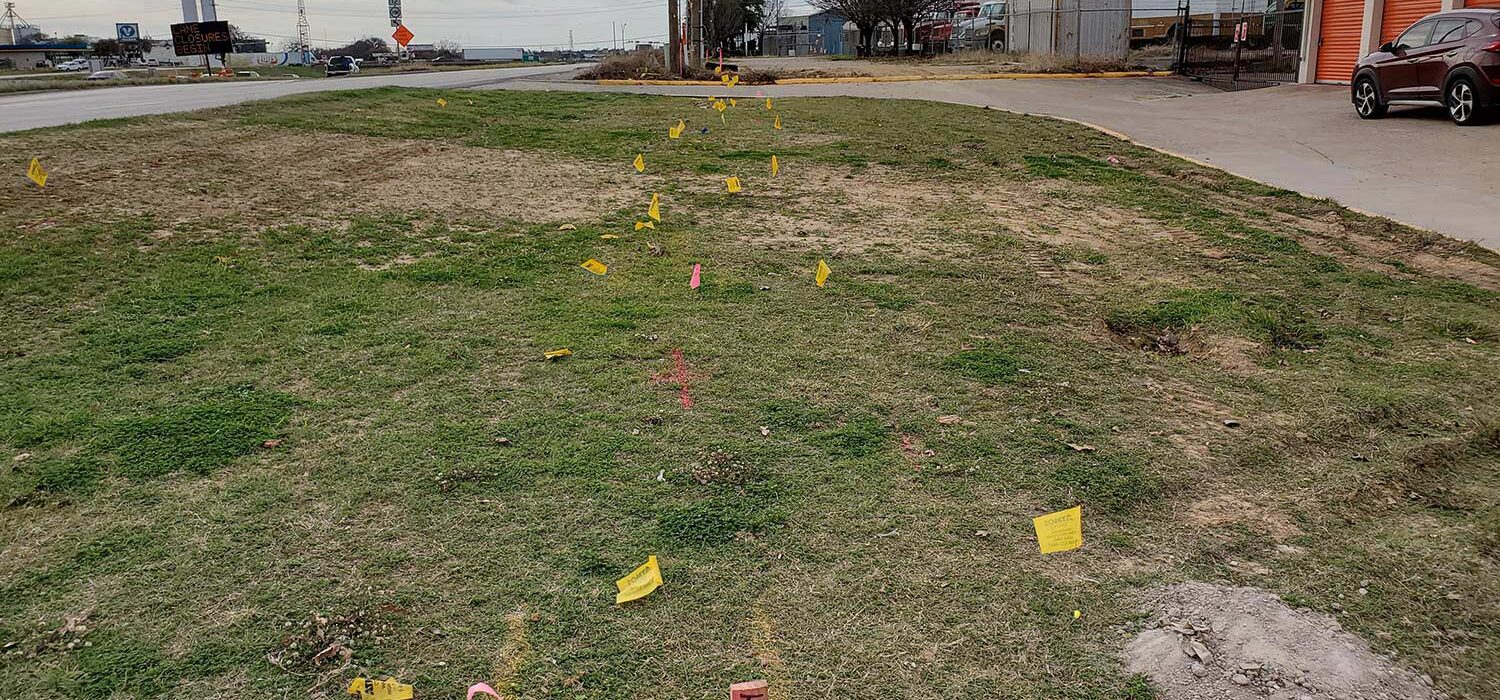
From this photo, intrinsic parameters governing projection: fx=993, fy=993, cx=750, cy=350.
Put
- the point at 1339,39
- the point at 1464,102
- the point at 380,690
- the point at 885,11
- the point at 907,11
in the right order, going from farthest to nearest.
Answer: the point at 885,11 → the point at 907,11 → the point at 1339,39 → the point at 1464,102 → the point at 380,690

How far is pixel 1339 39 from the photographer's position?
2080 cm

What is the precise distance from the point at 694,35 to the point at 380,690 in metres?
31.0

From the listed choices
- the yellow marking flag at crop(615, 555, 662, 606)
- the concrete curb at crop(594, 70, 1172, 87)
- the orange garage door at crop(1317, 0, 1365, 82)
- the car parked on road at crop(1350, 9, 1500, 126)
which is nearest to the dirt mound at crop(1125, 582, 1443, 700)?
the yellow marking flag at crop(615, 555, 662, 606)

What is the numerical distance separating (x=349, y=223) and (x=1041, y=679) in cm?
655

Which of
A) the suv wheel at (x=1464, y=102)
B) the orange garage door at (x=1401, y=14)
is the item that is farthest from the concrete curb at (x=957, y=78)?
the suv wheel at (x=1464, y=102)

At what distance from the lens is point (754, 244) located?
24.8 ft

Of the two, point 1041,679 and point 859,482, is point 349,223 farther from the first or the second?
point 1041,679

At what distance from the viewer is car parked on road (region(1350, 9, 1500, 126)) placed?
13.0 m

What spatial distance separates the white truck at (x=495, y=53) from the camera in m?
96.7

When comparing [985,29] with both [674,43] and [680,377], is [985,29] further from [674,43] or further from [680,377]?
[680,377]

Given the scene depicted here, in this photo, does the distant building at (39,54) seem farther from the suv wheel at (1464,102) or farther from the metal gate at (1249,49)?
the suv wheel at (1464,102)

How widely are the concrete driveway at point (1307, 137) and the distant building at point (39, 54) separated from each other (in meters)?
79.1

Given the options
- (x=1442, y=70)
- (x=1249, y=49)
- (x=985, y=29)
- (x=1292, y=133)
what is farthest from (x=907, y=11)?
(x=1292, y=133)

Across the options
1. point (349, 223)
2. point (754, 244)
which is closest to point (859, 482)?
point (754, 244)
